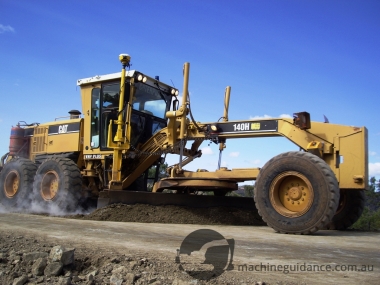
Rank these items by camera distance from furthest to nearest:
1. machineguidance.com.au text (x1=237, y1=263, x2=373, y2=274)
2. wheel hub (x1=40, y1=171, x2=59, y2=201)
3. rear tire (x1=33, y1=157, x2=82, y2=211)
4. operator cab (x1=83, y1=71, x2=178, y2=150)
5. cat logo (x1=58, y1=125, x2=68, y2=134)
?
cat logo (x1=58, y1=125, x2=68, y2=134), wheel hub (x1=40, y1=171, x2=59, y2=201), operator cab (x1=83, y1=71, x2=178, y2=150), rear tire (x1=33, y1=157, x2=82, y2=211), machineguidance.com.au text (x1=237, y1=263, x2=373, y2=274)

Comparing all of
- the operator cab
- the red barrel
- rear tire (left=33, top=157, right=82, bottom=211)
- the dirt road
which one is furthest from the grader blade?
the red barrel

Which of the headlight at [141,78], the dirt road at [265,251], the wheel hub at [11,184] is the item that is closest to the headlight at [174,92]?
the headlight at [141,78]

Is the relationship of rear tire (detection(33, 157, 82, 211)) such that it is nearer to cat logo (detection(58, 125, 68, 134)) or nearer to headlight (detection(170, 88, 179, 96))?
cat logo (detection(58, 125, 68, 134))

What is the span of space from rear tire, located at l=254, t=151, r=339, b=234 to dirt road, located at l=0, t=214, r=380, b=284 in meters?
0.37

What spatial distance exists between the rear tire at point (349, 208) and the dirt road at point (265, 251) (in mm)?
2120

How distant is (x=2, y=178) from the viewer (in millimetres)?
11219

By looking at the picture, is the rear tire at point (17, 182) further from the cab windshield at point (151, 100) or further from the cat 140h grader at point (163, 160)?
the cab windshield at point (151, 100)

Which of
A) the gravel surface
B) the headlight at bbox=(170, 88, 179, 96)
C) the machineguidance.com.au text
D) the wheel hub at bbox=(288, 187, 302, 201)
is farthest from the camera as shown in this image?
the headlight at bbox=(170, 88, 179, 96)

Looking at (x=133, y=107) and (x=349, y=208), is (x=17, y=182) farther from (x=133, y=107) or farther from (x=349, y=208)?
(x=349, y=208)

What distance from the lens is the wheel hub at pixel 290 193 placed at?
6.19m

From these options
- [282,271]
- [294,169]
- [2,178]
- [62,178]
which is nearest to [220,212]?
[294,169]

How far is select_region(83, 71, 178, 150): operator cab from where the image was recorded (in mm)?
9367

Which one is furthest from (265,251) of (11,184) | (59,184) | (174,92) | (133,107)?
(11,184)

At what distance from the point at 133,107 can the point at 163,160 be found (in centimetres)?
158
